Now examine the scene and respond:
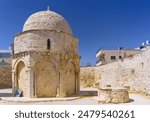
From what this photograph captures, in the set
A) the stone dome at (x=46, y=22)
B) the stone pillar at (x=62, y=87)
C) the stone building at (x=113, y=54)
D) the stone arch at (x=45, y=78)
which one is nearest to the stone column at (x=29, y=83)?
the stone arch at (x=45, y=78)

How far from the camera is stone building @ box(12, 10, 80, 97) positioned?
13461 mm

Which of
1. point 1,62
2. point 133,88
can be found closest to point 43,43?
point 133,88

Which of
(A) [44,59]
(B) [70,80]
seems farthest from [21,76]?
(B) [70,80]

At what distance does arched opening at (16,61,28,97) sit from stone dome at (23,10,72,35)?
10.3 feet

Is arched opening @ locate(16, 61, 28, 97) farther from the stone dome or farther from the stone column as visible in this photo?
the stone dome

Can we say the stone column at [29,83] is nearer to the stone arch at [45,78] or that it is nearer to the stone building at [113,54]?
the stone arch at [45,78]

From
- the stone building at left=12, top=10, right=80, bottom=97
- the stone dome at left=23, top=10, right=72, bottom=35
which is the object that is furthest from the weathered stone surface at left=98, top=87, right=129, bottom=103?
the stone dome at left=23, top=10, right=72, bottom=35

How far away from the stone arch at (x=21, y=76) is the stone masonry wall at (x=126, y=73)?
8901 millimetres

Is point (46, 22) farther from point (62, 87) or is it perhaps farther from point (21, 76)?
point (62, 87)

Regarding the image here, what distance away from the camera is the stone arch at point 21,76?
13.8 m

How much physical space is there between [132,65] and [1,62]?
64.1 feet

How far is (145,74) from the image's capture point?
13914 mm

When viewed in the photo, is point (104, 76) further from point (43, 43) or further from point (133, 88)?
point (43, 43)

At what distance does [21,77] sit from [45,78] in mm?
2040
